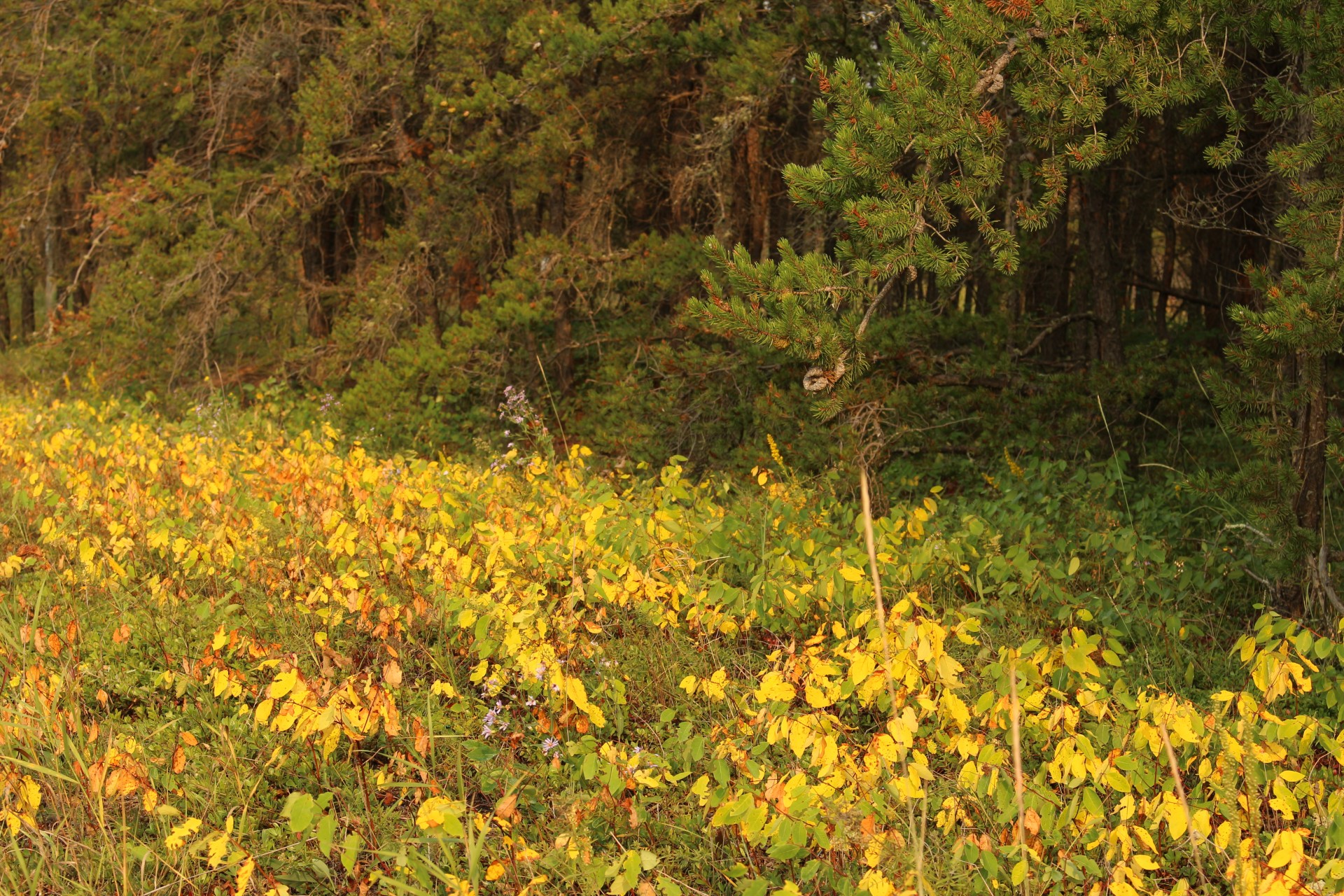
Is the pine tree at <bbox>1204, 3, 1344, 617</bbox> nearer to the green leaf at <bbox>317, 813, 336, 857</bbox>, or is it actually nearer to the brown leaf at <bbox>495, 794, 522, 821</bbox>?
the brown leaf at <bbox>495, 794, 522, 821</bbox>

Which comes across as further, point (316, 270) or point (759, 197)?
point (316, 270)

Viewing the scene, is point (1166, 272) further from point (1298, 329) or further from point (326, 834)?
point (326, 834)

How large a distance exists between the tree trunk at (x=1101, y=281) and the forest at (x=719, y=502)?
1.4 inches

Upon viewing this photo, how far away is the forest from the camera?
2.92 metres

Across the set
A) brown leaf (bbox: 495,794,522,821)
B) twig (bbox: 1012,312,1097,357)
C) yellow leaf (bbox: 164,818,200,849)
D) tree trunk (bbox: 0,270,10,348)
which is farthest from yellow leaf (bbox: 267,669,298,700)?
tree trunk (bbox: 0,270,10,348)

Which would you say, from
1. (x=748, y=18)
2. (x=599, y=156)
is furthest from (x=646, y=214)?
(x=748, y=18)

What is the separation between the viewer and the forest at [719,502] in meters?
2.92

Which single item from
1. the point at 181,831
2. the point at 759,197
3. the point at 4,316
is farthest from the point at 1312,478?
the point at 4,316

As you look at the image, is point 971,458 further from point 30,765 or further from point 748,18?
point 30,765

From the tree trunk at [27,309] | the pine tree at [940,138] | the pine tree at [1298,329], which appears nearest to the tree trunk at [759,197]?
the pine tree at [1298,329]

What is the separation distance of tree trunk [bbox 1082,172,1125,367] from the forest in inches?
1.4

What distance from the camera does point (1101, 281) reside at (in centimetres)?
712

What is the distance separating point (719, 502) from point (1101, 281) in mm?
2842

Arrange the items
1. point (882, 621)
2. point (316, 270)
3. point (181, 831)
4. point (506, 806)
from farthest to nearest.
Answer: point (316, 270) → point (181, 831) → point (506, 806) → point (882, 621)
